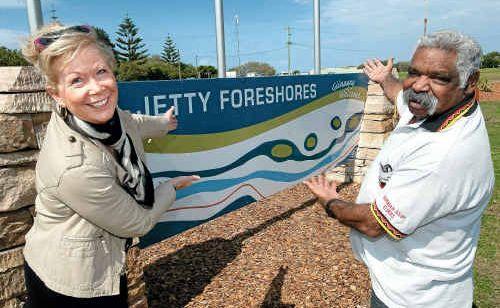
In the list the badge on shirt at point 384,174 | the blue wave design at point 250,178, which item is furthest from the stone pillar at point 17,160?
the badge on shirt at point 384,174

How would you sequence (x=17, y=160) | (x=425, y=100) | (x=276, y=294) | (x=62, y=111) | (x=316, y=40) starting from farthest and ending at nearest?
(x=316, y=40) → (x=276, y=294) → (x=17, y=160) → (x=425, y=100) → (x=62, y=111)

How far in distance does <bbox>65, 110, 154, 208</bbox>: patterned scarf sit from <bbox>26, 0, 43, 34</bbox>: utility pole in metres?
0.92

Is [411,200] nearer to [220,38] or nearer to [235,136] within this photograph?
[235,136]

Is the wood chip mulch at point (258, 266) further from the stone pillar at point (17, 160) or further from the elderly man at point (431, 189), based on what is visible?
the elderly man at point (431, 189)

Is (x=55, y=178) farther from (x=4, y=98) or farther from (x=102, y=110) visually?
(x=4, y=98)

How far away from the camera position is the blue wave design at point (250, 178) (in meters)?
3.52

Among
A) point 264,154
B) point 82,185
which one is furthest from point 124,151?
point 264,154

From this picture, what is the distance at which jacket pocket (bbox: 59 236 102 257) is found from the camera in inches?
63.4

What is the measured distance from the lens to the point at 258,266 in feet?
13.0

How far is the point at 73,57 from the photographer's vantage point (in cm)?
151

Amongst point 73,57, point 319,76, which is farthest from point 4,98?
point 319,76

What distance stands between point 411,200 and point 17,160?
2.06 meters

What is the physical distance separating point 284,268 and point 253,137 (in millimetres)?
1402

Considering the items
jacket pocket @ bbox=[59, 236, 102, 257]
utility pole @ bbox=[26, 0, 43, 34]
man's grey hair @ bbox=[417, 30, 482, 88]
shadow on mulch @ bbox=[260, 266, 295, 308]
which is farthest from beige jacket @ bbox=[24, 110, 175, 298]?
shadow on mulch @ bbox=[260, 266, 295, 308]
